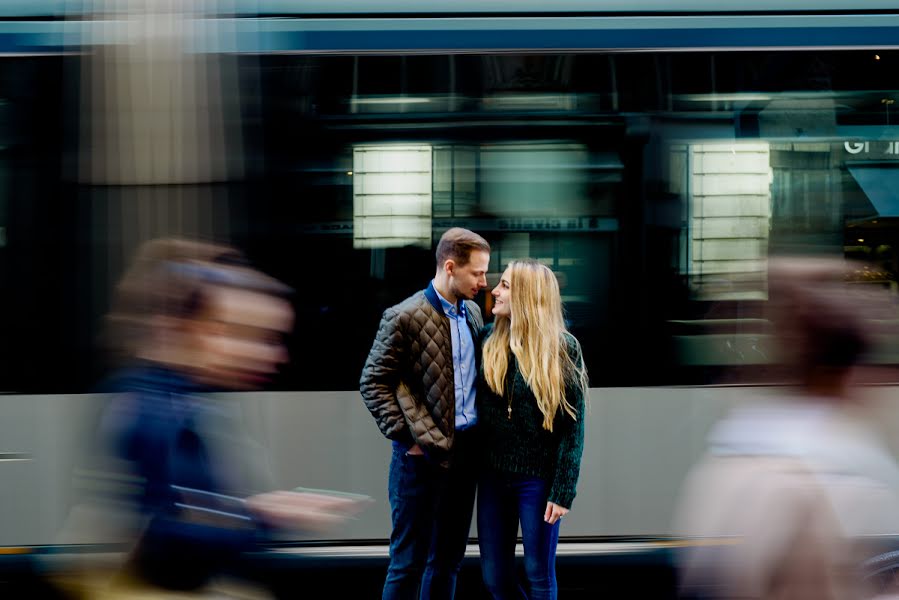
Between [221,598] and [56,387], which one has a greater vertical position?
[56,387]

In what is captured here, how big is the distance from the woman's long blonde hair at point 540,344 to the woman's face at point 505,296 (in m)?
0.02

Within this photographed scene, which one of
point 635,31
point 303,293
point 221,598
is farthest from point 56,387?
point 635,31

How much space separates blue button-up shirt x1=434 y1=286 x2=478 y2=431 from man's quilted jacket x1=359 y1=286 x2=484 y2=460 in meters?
0.04

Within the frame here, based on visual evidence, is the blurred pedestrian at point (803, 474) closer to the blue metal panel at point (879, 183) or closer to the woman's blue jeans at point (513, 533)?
the woman's blue jeans at point (513, 533)

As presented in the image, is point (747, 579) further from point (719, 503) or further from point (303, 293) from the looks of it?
point (303, 293)

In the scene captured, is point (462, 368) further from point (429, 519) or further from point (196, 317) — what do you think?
point (196, 317)

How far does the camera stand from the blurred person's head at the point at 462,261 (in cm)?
353

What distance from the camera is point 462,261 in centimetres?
354

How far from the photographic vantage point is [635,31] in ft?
13.1

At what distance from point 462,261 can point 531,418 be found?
673 millimetres

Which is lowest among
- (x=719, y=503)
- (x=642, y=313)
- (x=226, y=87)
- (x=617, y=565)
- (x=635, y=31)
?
(x=617, y=565)

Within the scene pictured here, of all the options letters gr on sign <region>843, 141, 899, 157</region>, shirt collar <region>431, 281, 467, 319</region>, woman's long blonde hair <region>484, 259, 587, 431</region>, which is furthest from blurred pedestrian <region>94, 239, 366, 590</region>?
letters gr on sign <region>843, 141, 899, 157</region>

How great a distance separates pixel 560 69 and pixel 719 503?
2605mm

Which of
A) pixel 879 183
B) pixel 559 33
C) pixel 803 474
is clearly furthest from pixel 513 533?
pixel 879 183
